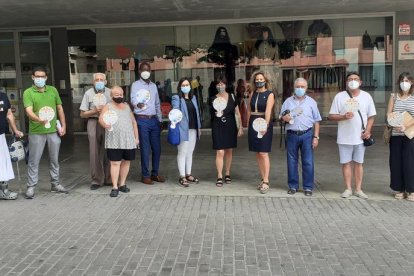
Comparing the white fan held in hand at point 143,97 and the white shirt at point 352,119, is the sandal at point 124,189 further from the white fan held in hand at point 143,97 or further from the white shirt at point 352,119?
the white shirt at point 352,119

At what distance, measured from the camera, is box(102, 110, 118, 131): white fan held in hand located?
677 centimetres

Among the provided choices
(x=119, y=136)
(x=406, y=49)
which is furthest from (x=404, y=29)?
(x=119, y=136)

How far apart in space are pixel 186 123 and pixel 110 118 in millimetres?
1201

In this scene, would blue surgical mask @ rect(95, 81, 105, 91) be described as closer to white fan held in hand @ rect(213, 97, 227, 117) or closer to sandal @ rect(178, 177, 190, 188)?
white fan held in hand @ rect(213, 97, 227, 117)

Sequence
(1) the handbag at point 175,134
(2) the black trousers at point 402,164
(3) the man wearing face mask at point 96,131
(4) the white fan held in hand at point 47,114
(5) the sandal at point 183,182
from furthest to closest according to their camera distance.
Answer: (5) the sandal at point 183,182
(1) the handbag at point 175,134
(3) the man wearing face mask at point 96,131
(4) the white fan held in hand at point 47,114
(2) the black trousers at point 402,164

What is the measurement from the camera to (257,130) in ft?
22.7

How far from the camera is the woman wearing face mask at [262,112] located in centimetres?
690

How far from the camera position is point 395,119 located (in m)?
6.39

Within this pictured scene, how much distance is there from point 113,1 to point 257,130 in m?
5.00

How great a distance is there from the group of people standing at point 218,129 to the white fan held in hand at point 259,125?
15mm

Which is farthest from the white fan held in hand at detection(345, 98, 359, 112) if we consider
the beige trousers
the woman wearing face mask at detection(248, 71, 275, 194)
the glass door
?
the glass door

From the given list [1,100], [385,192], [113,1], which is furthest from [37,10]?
[385,192]

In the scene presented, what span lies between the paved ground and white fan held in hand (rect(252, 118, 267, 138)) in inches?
36.3

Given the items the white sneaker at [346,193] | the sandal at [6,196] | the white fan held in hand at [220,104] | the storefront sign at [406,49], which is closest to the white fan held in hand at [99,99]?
the white fan held in hand at [220,104]
